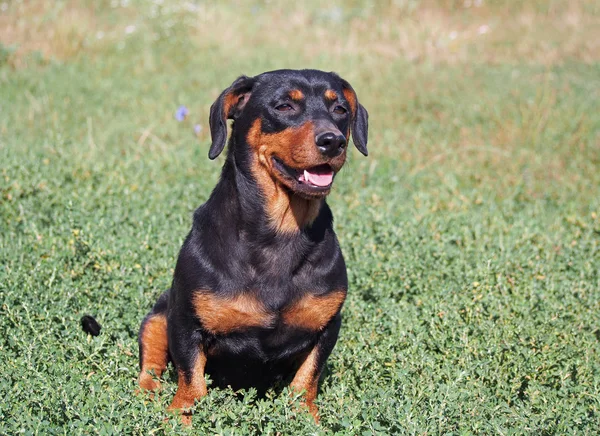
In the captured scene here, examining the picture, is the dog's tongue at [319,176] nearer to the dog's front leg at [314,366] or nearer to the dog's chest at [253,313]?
the dog's chest at [253,313]

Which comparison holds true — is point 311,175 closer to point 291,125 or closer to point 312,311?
point 291,125

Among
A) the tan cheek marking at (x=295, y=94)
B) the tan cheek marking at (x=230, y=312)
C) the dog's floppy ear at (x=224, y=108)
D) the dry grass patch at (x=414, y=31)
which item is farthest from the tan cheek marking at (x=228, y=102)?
the dry grass patch at (x=414, y=31)

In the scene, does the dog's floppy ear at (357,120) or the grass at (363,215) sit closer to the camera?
the grass at (363,215)

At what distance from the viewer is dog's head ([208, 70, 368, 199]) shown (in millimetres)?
3824

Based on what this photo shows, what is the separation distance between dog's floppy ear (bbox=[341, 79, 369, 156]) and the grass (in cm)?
121

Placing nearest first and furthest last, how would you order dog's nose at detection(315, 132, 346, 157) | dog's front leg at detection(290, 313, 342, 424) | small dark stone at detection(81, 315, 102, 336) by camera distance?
dog's nose at detection(315, 132, 346, 157) < dog's front leg at detection(290, 313, 342, 424) < small dark stone at detection(81, 315, 102, 336)

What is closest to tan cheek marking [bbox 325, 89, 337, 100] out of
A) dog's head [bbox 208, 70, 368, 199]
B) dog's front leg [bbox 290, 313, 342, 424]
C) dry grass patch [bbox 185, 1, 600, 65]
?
dog's head [bbox 208, 70, 368, 199]

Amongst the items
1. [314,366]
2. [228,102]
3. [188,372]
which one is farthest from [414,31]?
[188,372]

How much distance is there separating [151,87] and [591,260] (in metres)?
6.63

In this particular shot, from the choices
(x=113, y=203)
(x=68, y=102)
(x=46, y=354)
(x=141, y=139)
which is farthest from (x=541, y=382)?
(x=68, y=102)

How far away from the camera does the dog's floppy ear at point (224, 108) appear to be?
4125mm

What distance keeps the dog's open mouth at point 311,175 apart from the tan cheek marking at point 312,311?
1.80 ft

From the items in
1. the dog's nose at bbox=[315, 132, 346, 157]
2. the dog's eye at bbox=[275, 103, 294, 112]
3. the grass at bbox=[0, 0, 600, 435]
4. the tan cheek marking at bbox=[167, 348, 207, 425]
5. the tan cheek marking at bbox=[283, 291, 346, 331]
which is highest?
the dog's eye at bbox=[275, 103, 294, 112]

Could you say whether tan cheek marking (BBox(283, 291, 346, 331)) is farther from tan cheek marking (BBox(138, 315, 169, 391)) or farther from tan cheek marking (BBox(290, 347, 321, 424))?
tan cheek marking (BBox(138, 315, 169, 391))
